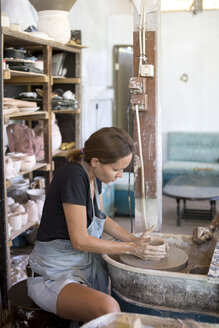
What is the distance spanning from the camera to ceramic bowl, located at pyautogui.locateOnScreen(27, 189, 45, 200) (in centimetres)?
396

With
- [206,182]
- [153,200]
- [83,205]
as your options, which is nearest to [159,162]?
[153,200]

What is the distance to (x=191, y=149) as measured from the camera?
738 cm

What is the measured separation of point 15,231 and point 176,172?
4.00 metres

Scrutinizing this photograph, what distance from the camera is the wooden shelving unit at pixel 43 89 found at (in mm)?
2953

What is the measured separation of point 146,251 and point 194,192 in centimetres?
340

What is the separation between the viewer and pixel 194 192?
17.7 ft

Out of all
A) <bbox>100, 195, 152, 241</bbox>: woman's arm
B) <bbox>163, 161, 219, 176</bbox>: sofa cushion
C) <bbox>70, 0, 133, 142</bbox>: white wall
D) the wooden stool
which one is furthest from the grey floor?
the wooden stool

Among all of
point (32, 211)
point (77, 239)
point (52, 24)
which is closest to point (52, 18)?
point (52, 24)

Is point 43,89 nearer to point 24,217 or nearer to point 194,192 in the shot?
point 24,217

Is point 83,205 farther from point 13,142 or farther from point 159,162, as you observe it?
point 13,142

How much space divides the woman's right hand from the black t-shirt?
268mm

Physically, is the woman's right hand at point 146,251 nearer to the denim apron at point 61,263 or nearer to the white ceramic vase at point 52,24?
the denim apron at point 61,263

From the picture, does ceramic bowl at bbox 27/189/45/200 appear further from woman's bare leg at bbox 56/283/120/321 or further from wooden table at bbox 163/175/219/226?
woman's bare leg at bbox 56/283/120/321

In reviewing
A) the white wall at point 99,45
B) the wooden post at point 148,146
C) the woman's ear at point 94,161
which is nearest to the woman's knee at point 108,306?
the woman's ear at point 94,161
